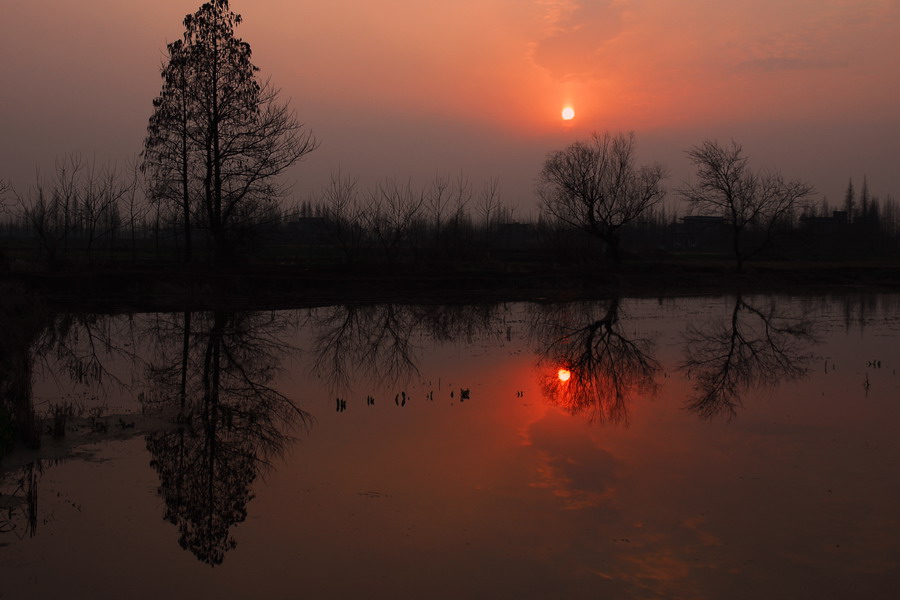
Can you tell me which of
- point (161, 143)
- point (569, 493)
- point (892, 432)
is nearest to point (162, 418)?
point (569, 493)

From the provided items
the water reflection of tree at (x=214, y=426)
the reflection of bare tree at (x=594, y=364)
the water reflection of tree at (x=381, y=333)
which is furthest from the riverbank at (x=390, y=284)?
the water reflection of tree at (x=214, y=426)

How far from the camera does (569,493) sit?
7312 millimetres

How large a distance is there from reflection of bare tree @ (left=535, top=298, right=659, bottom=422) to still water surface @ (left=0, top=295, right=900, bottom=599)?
0.35 feet

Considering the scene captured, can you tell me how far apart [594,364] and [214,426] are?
816 cm

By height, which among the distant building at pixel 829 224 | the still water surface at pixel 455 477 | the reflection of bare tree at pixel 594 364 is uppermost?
the distant building at pixel 829 224

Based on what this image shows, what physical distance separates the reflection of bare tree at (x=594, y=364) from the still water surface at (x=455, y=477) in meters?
0.11

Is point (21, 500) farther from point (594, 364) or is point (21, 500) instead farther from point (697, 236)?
point (697, 236)

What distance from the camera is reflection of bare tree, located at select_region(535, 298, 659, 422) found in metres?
11.6

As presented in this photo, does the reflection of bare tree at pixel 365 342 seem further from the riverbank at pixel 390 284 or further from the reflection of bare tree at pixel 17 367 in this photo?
the reflection of bare tree at pixel 17 367

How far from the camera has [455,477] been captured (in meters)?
7.80

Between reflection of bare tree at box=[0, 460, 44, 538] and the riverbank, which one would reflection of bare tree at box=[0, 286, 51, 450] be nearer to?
reflection of bare tree at box=[0, 460, 44, 538]

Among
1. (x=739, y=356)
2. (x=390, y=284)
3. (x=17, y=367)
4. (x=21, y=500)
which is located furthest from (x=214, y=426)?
(x=390, y=284)

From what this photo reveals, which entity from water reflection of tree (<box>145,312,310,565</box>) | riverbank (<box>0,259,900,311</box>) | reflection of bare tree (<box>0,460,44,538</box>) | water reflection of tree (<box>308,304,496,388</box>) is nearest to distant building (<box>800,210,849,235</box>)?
riverbank (<box>0,259,900,311</box>)

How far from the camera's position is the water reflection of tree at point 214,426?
6.75m
